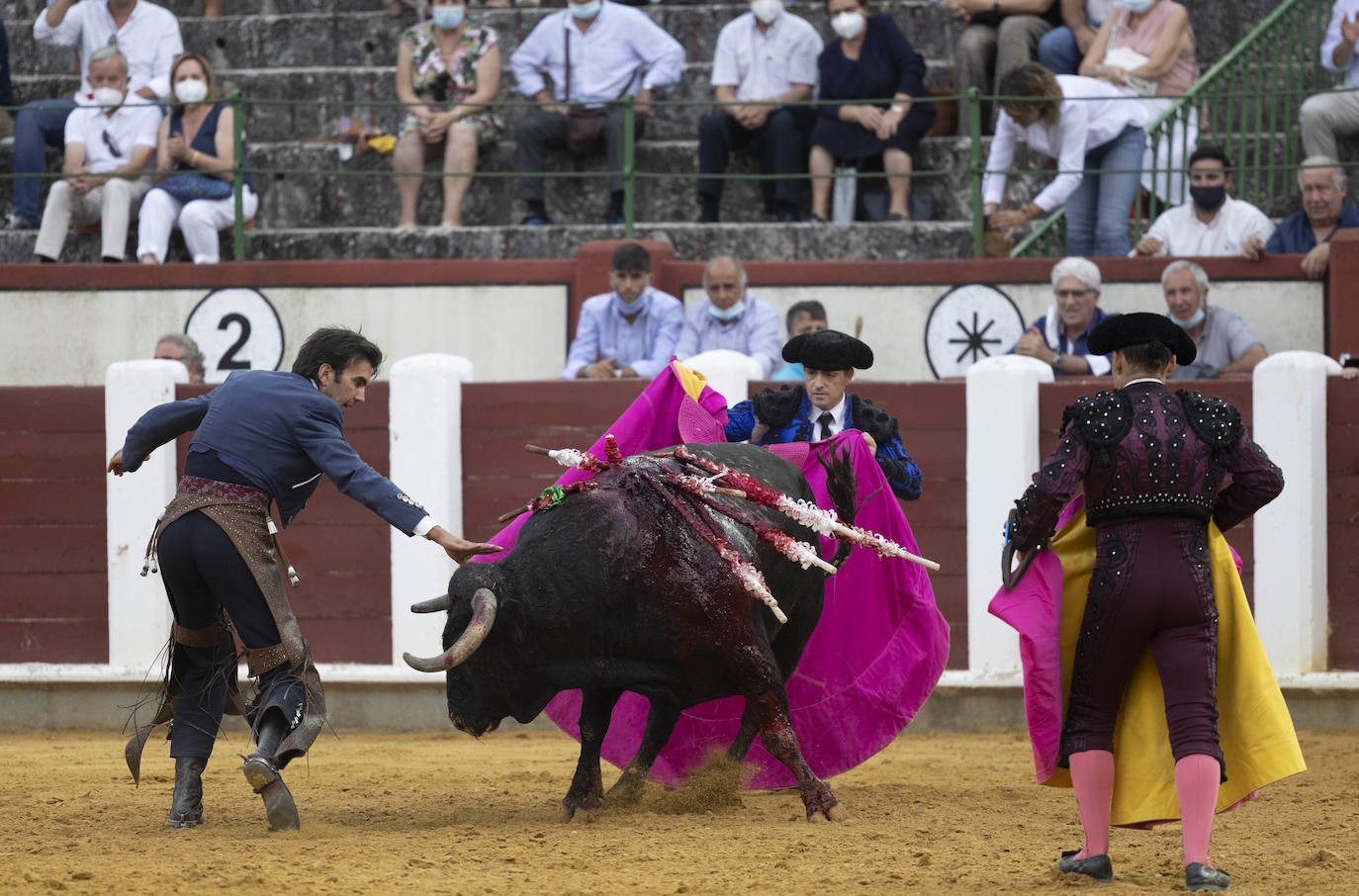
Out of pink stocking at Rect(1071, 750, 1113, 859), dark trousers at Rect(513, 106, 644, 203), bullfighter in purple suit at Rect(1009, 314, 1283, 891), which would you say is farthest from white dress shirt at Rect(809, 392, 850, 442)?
dark trousers at Rect(513, 106, 644, 203)

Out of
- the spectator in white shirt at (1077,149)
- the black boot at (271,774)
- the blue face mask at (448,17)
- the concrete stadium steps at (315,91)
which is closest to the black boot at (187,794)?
the black boot at (271,774)

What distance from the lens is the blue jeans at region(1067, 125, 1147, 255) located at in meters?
9.56

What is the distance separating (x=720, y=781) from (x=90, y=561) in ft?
12.4

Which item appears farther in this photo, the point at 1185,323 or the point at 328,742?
the point at 1185,323

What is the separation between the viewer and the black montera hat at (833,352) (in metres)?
5.56

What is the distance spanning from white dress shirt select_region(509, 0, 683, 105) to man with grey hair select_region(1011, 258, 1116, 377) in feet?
10.7

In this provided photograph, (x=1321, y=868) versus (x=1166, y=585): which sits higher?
(x=1166, y=585)

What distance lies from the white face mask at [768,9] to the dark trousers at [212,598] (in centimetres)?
648

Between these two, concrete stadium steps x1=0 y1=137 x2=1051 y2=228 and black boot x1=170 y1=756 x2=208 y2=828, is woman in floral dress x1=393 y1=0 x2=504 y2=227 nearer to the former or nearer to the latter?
concrete stadium steps x1=0 y1=137 x2=1051 y2=228

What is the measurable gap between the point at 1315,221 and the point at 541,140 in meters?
4.22

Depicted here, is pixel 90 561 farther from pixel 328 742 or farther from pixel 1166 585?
pixel 1166 585

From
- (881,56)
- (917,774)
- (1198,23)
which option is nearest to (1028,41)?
(881,56)

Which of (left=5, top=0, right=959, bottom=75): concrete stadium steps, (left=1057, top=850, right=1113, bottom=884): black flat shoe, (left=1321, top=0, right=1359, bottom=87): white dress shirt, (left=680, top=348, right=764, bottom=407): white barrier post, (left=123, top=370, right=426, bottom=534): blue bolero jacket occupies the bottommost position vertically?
(left=1057, top=850, right=1113, bottom=884): black flat shoe

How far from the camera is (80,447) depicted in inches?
321
